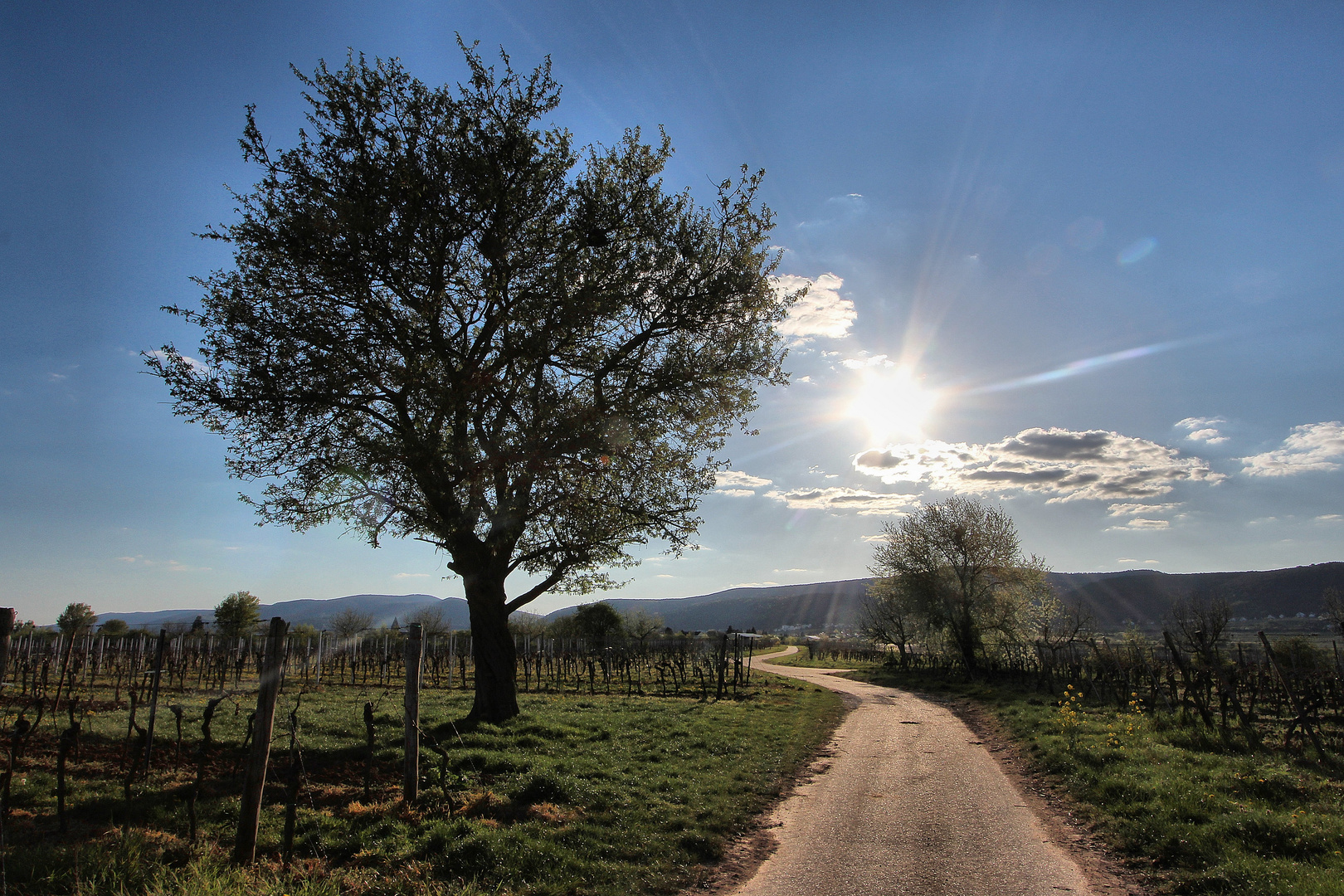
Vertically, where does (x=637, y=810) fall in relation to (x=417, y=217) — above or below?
below

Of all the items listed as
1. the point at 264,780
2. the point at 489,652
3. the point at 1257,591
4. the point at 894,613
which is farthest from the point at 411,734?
the point at 1257,591

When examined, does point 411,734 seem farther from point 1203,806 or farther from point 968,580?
point 968,580

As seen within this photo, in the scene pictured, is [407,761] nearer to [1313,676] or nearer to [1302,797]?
[1302,797]

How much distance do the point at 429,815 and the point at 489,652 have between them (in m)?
7.56

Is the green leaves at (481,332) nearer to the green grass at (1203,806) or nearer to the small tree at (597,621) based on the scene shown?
the green grass at (1203,806)

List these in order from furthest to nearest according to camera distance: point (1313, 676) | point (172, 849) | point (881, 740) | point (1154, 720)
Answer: point (1313, 676) → point (881, 740) → point (1154, 720) → point (172, 849)

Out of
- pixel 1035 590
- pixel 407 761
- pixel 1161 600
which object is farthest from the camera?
pixel 1161 600

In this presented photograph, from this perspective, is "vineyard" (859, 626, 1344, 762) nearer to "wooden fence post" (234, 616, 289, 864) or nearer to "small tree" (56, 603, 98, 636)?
"wooden fence post" (234, 616, 289, 864)

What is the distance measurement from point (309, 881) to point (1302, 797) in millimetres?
12502

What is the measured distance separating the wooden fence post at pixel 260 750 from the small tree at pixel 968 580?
140 feet

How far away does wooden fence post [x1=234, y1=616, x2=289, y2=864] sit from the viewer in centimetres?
652

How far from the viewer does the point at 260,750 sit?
6746 millimetres

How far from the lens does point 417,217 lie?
13586mm

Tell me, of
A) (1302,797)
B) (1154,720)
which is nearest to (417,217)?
(1302,797)
